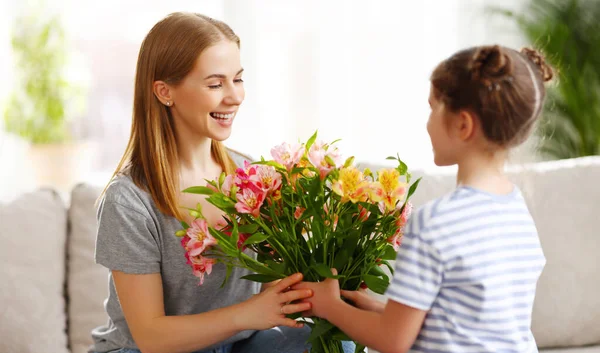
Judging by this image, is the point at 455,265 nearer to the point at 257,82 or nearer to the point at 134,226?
the point at 134,226

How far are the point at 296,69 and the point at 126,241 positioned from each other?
2089mm

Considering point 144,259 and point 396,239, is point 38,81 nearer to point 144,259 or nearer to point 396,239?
point 144,259

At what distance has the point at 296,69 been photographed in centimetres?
354

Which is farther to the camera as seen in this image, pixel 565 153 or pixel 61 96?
pixel 565 153

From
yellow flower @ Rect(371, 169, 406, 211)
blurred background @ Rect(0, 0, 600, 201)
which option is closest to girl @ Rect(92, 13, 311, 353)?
yellow flower @ Rect(371, 169, 406, 211)

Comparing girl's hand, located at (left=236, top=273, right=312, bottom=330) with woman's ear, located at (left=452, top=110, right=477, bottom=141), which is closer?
woman's ear, located at (left=452, top=110, right=477, bottom=141)

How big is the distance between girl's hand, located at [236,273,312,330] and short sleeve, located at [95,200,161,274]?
9.7 inches

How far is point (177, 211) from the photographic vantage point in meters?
1.65

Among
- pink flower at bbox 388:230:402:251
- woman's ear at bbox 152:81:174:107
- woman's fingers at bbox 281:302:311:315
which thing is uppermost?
woman's ear at bbox 152:81:174:107

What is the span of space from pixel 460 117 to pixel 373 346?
0.41 meters

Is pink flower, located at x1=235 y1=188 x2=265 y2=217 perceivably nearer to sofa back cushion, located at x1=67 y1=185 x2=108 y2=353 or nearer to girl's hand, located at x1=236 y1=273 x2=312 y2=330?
girl's hand, located at x1=236 y1=273 x2=312 y2=330

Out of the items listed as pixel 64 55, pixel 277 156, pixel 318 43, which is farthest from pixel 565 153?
pixel 277 156

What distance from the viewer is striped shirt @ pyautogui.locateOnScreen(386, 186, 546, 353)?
3.94 feet

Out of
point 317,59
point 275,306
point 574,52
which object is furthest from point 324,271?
point 574,52
